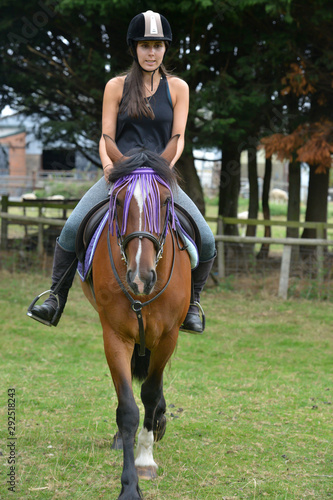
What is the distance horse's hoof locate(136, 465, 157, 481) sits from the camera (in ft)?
13.4

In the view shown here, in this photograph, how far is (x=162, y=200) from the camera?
11.8ft

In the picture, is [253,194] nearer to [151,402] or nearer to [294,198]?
[294,198]

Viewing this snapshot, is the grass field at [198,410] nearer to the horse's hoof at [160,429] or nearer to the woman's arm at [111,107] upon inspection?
the horse's hoof at [160,429]

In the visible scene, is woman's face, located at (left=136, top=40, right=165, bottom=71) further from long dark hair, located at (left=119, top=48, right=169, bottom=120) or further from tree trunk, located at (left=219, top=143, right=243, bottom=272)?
tree trunk, located at (left=219, top=143, right=243, bottom=272)

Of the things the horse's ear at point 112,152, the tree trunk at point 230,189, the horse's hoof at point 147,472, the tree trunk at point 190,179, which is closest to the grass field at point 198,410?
the horse's hoof at point 147,472

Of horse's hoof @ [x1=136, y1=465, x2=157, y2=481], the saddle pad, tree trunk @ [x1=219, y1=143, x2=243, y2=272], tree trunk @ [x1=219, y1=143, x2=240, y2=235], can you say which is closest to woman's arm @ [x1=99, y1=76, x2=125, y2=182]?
the saddle pad

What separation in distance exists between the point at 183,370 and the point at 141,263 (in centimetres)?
393

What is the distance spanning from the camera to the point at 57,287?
4.81 metres

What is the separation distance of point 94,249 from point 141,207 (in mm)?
700

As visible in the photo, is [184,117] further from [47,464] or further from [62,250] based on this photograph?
[47,464]

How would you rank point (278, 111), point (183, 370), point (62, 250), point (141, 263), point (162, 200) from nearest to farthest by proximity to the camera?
1. point (141, 263)
2. point (162, 200)
3. point (62, 250)
4. point (183, 370)
5. point (278, 111)

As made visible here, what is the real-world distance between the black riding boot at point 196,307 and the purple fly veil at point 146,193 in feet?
4.11

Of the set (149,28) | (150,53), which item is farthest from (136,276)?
(149,28)

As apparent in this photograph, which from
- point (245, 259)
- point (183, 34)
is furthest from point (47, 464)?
point (245, 259)
